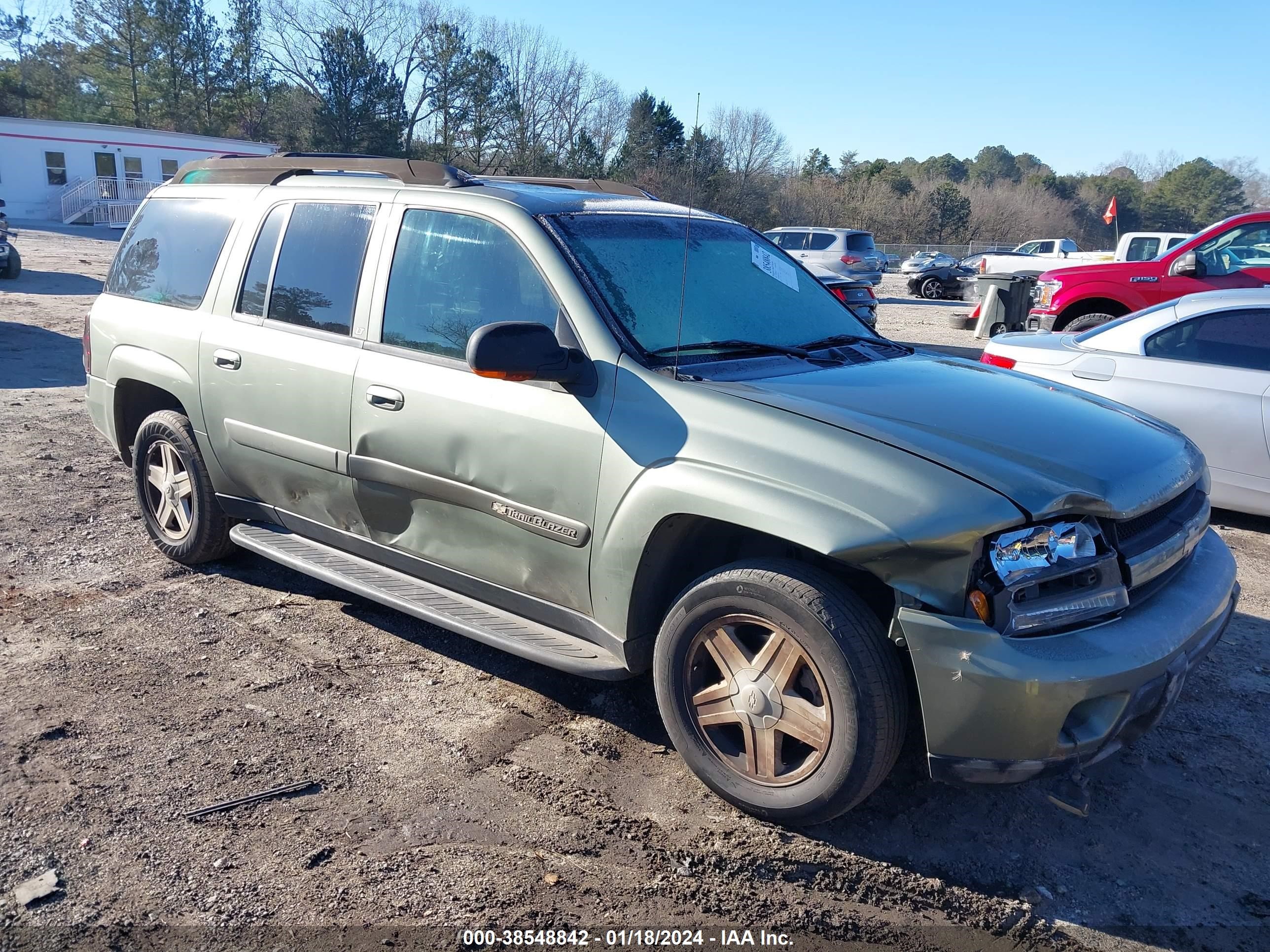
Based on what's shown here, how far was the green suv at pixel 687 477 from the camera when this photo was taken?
2734 mm

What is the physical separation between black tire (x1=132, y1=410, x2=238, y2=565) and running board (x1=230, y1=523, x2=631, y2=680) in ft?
1.16

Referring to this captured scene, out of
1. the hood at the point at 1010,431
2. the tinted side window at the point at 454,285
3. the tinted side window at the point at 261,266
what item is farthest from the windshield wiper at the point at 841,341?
the tinted side window at the point at 261,266

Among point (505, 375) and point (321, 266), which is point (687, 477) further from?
point (321, 266)

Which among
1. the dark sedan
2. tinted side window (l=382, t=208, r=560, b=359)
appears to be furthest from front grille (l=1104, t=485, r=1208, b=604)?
the dark sedan

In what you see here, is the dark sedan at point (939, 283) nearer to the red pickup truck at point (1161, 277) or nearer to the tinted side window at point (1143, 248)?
the tinted side window at point (1143, 248)

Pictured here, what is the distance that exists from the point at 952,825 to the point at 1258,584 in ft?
10.7

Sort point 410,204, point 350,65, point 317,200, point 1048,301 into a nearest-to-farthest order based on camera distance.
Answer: point 410,204, point 317,200, point 1048,301, point 350,65

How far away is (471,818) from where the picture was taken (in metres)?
3.10

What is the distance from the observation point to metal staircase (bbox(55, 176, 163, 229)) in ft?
130

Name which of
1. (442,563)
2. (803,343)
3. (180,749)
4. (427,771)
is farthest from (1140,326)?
(180,749)

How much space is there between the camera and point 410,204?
4.00 m

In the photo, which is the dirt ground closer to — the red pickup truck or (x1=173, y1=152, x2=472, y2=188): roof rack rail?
(x1=173, y1=152, x2=472, y2=188): roof rack rail

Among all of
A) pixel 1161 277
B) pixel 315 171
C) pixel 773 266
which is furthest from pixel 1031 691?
pixel 1161 277

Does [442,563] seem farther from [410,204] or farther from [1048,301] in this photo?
[1048,301]
